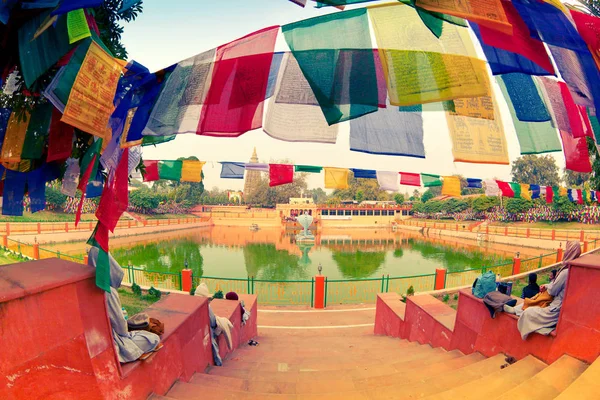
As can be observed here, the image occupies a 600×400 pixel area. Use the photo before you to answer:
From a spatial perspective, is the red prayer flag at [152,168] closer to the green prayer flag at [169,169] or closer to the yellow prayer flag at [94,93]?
the green prayer flag at [169,169]

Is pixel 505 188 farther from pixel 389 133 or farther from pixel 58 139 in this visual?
pixel 58 139

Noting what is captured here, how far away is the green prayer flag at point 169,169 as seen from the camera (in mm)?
7977

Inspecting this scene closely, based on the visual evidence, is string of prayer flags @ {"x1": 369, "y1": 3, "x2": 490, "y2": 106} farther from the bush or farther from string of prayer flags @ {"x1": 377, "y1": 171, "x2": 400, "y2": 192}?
the bush

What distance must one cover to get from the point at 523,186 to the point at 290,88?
11.6m

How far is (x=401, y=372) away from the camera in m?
2.92

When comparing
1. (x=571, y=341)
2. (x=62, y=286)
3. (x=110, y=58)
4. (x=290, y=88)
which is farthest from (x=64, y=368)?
(x=571, y=341)

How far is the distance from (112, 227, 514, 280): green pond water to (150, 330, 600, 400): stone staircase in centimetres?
1134

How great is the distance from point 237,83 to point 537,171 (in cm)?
5445

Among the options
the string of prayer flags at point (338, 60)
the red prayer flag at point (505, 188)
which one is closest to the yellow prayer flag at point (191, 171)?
the string of prayer flags at point (338, 60)

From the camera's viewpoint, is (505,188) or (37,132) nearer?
(37,132)

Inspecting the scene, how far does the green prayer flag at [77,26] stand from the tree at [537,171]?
53889 millimetres

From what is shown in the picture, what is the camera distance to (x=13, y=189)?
11.4ft

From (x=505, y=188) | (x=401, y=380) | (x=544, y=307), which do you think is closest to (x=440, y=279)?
(x=505, y=188)

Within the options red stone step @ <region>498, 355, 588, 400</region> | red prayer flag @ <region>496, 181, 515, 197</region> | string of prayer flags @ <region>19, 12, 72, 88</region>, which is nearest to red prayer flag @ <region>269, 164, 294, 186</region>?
string of prayer flags @ <region>19, 12, 72, 88</region>
